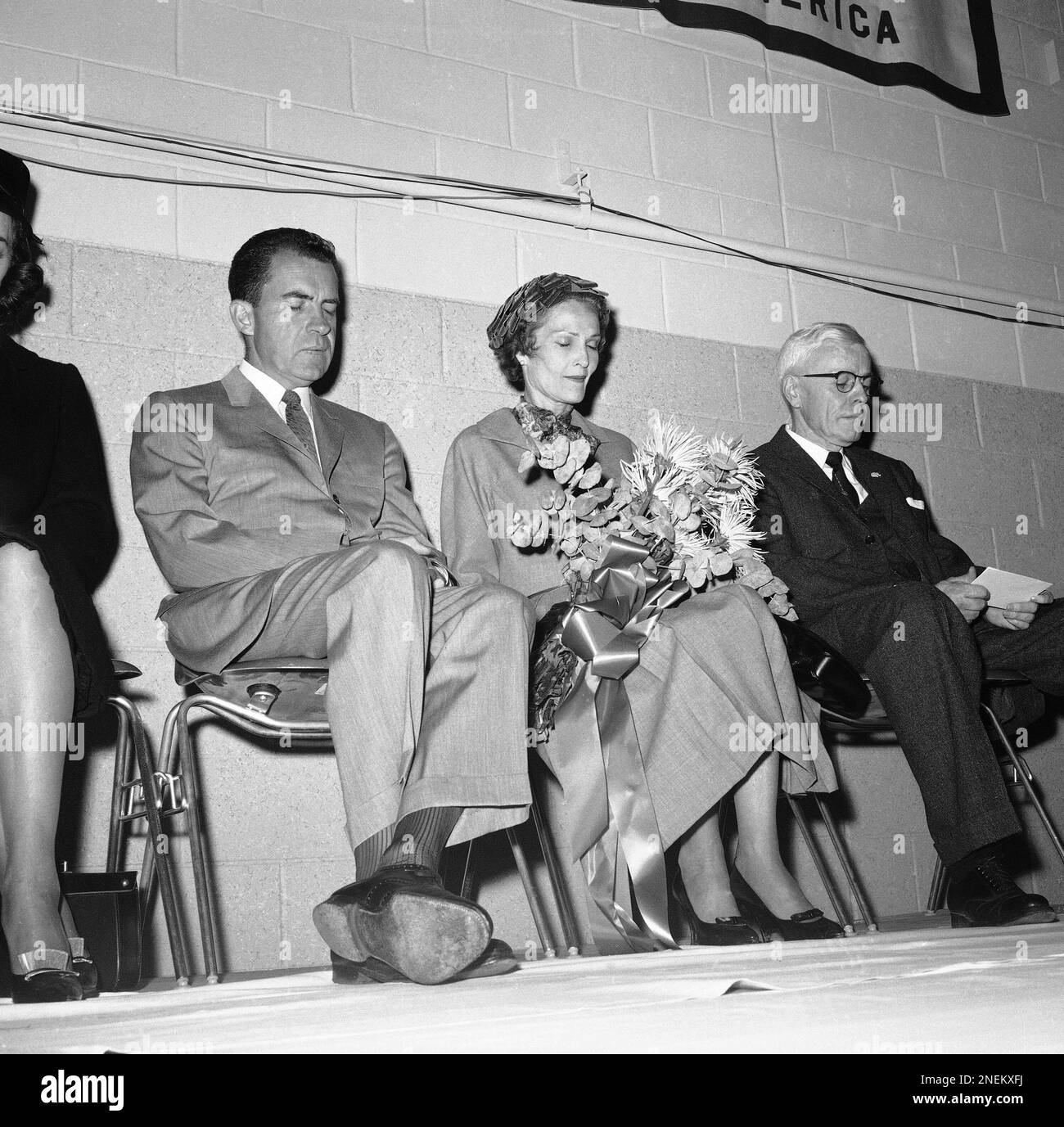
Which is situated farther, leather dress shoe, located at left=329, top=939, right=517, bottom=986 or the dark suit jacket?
the dark suit jacket

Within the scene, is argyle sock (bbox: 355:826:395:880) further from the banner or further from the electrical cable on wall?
the banner

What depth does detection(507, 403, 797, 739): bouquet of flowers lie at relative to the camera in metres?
2.18

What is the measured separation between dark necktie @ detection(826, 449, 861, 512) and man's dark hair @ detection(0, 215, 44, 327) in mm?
1984

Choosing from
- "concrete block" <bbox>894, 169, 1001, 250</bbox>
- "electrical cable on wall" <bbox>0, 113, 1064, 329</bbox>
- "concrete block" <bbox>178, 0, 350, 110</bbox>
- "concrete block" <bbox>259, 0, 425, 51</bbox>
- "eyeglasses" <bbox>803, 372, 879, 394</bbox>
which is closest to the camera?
"electrical cable on wall" <bbox>0, 113, 1064, 329</bbox>

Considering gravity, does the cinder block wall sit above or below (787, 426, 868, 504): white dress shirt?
above

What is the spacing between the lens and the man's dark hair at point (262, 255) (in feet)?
8.74

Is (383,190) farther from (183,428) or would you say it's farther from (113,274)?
(183,428)

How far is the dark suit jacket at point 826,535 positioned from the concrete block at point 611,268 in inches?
23.9

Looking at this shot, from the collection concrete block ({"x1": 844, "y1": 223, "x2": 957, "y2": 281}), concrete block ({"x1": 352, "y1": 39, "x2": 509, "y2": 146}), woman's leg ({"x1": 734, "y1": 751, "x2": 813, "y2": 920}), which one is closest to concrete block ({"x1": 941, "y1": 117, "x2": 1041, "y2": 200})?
concrete block ({"x1": 844, "y1": 223, "x2": 957, "y2": 281})

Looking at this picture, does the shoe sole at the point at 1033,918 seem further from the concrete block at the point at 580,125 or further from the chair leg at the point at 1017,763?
the concrete block at the point at 580,125

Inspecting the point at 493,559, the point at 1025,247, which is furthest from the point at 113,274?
the point at 1025,247

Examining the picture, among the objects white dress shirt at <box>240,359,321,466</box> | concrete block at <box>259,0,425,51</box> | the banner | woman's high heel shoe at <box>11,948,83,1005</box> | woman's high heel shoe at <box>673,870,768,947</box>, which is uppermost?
the banner

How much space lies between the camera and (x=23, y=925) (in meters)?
1.71
